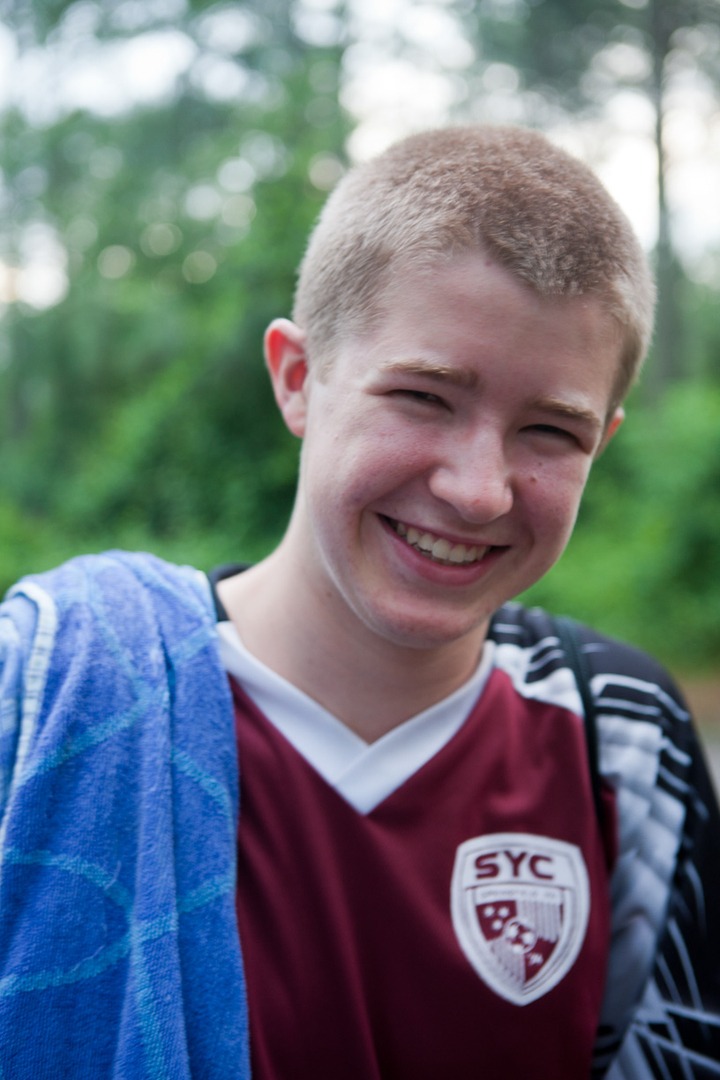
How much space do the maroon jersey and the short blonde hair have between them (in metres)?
0.71

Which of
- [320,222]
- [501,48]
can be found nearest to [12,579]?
[320,222]

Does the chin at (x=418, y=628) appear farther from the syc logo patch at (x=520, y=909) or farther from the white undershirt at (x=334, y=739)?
the syc logo patch at (x=520, y=909)

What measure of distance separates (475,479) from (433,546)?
142mm

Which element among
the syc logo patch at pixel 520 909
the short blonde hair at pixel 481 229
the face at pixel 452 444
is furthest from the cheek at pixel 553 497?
the syc logo patch at pixel 520 909

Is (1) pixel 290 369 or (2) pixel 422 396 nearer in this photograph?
(2) pixel 422 396

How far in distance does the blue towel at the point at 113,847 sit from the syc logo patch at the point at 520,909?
0.42 metres

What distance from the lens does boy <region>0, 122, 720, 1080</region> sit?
128cm

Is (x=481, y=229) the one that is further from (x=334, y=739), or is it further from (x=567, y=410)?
(x=334, y=739)

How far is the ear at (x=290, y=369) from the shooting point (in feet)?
5.35

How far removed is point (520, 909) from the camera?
1.55 m

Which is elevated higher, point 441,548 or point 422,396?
point 422,396

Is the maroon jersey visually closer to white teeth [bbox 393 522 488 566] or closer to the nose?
white teeth [bbox 393 522 488 566]

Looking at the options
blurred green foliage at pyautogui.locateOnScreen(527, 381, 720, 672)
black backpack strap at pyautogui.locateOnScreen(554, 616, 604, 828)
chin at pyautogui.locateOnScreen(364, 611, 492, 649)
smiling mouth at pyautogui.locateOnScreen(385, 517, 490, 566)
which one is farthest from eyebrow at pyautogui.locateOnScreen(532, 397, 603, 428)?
blurred green foliage at pyautogui.locateOnScreen(527, 381, 720, 672)

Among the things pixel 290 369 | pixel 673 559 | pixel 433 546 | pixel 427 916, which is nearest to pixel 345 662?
pixel 433 546
